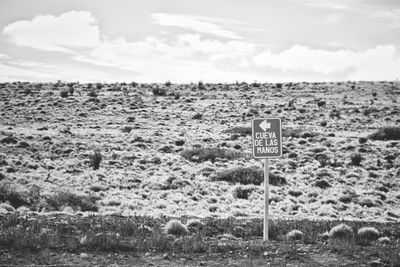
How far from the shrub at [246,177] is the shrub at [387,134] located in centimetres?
1308

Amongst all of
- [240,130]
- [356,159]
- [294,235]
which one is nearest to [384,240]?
[294,235]

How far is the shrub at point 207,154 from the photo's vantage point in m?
26.5

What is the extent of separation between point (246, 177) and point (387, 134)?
15.5 meters

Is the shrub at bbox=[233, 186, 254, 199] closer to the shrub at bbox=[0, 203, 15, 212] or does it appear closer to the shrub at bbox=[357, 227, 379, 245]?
the shrub at bbox=[357, 227, 379, 245]

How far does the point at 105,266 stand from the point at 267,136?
4.41m

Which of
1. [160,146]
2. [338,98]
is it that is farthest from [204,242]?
[338,98]

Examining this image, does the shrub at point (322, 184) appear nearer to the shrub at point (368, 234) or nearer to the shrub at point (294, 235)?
the shrub at point (368, 234)

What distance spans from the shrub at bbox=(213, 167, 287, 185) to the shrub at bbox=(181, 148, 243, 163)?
3625 mm

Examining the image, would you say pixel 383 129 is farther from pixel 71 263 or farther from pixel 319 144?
pixel 71 263

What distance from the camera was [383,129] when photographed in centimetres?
3269

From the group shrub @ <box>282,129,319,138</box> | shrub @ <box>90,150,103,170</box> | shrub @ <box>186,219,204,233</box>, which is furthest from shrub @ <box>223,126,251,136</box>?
shrub @ <box>186,219,204,233</box>

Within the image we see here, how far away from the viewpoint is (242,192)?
1997cm

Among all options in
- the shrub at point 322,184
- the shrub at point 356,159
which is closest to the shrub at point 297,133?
the shrub at point 356,159

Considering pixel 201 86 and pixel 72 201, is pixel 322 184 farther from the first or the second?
pixel 201 86
